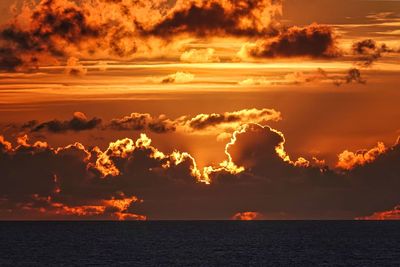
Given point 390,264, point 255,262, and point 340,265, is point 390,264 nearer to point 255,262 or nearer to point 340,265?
point 340,265

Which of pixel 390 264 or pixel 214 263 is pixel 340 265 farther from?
pixel 214 263

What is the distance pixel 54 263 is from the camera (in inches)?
7736

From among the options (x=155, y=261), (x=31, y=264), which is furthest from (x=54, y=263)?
(x=155, y=261)

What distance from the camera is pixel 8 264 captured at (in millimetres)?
196125

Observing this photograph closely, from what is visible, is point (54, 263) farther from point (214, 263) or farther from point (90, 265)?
point (214, 263)

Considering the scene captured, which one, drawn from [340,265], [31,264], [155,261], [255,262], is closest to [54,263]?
[31,264]

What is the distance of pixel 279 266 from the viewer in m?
191

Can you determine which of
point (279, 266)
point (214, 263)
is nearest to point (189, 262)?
point (214, 263)

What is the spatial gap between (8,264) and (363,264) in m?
68.6

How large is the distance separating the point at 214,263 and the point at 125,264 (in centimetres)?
1727

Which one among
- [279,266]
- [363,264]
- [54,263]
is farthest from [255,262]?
[54,263]

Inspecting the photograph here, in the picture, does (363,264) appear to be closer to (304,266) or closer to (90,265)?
(304,266)

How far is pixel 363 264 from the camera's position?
19662 centimetres

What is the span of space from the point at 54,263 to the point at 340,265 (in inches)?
2166
